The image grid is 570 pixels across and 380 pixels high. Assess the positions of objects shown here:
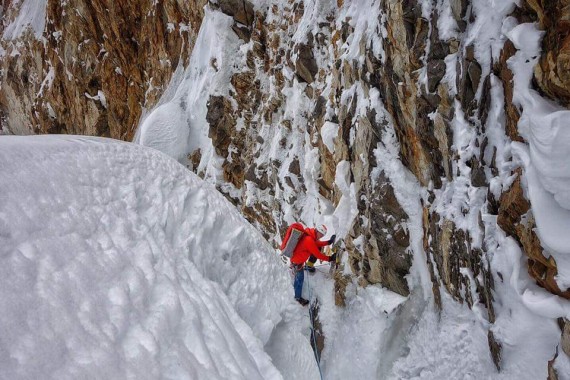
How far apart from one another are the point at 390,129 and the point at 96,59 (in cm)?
1491

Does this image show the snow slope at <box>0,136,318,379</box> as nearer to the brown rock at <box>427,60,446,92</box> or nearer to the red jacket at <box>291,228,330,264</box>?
the red jacket at <box>291,228,330,264</box>

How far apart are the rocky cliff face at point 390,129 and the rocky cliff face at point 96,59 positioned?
199 centimetres

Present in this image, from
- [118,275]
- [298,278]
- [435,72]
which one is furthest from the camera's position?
[298,278]

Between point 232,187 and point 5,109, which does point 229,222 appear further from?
point 5,109

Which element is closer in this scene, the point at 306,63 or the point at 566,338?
the point at 566,338

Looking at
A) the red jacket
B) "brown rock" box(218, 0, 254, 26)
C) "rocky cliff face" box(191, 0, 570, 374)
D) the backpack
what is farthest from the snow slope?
"brown rock" box(218, 0, 254, 26)

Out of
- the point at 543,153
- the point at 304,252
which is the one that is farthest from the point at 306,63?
the point at 543,153

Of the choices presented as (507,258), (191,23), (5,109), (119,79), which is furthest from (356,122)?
(5,109)

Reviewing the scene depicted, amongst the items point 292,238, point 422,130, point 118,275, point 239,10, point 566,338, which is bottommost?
point 292,238

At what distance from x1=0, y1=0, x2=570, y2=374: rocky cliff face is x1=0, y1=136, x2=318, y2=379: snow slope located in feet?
6.87

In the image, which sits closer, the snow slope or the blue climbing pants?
the snow slope

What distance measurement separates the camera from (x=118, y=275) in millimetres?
1657

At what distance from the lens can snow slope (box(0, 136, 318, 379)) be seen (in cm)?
123

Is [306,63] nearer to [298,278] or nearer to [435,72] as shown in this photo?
[435,72]
